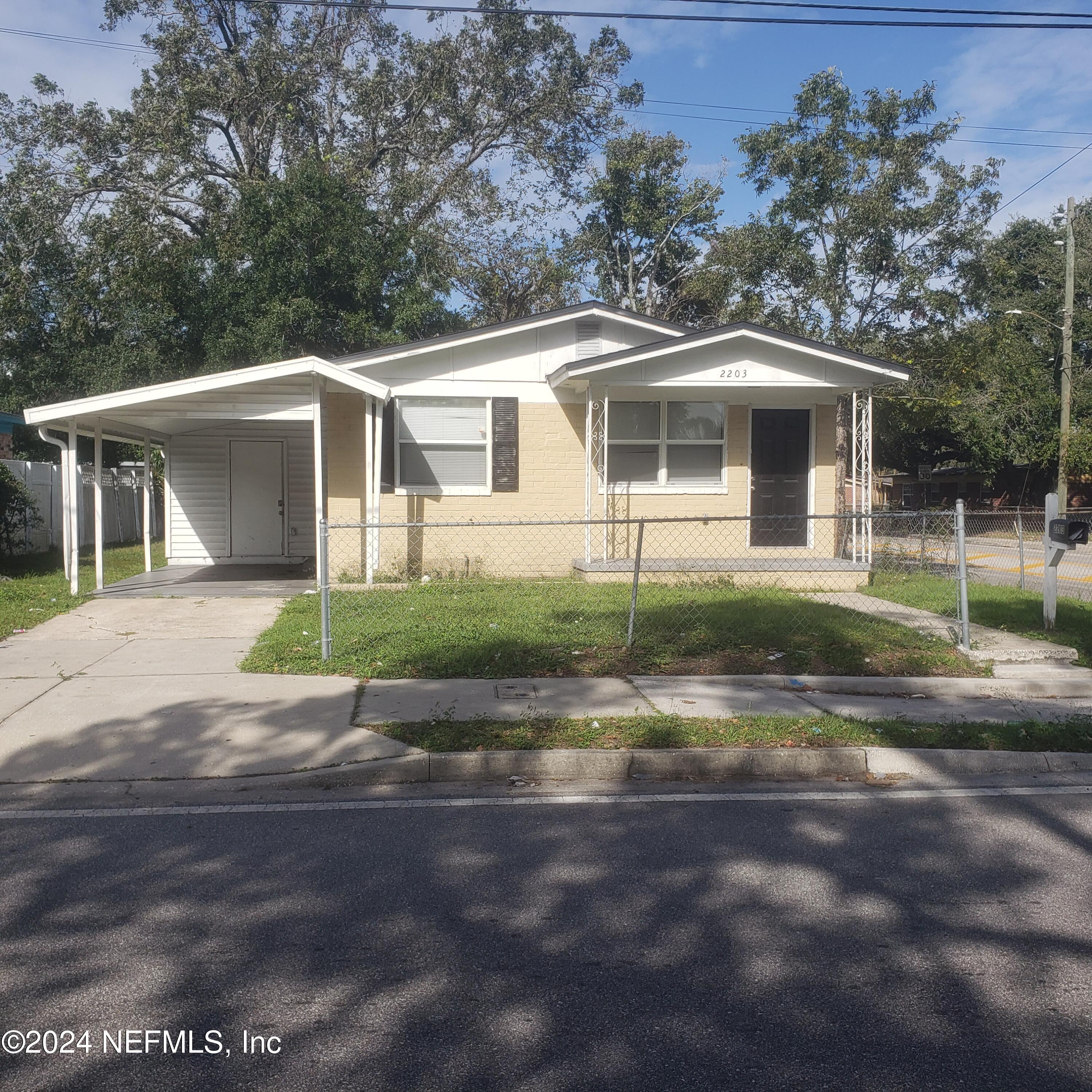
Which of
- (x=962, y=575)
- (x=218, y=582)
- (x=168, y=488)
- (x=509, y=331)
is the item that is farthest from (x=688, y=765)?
(x=168, y=488)

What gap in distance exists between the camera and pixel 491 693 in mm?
7875

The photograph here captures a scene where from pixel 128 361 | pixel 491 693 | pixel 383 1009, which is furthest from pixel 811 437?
pixel 128 361

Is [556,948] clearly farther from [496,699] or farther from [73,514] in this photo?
[73,514]

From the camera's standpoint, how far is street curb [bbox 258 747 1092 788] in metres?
6.18

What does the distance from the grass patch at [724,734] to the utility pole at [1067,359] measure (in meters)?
20.6

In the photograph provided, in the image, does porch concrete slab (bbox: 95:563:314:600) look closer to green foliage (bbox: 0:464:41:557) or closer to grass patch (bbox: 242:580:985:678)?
grass patch (bbox: 242:580:985:678)

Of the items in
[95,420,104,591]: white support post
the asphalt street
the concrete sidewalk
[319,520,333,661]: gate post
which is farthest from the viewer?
[95,420,104,591]: white support post

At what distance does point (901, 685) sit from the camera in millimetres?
8422

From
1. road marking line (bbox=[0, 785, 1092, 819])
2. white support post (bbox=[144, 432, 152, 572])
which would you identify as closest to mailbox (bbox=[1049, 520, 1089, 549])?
road marking line (bbox=[0, 785, 1092, 819])

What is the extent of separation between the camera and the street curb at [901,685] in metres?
8.38

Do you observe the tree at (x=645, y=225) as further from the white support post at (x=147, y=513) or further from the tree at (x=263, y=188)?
the white support post at (x=147, y=513)

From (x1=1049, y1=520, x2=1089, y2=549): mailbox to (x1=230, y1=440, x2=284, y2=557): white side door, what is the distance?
12.6m

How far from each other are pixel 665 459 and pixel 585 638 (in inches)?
235

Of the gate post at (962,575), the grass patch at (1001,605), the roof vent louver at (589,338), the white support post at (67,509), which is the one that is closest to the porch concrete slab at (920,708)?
the gate post at (962,575)
